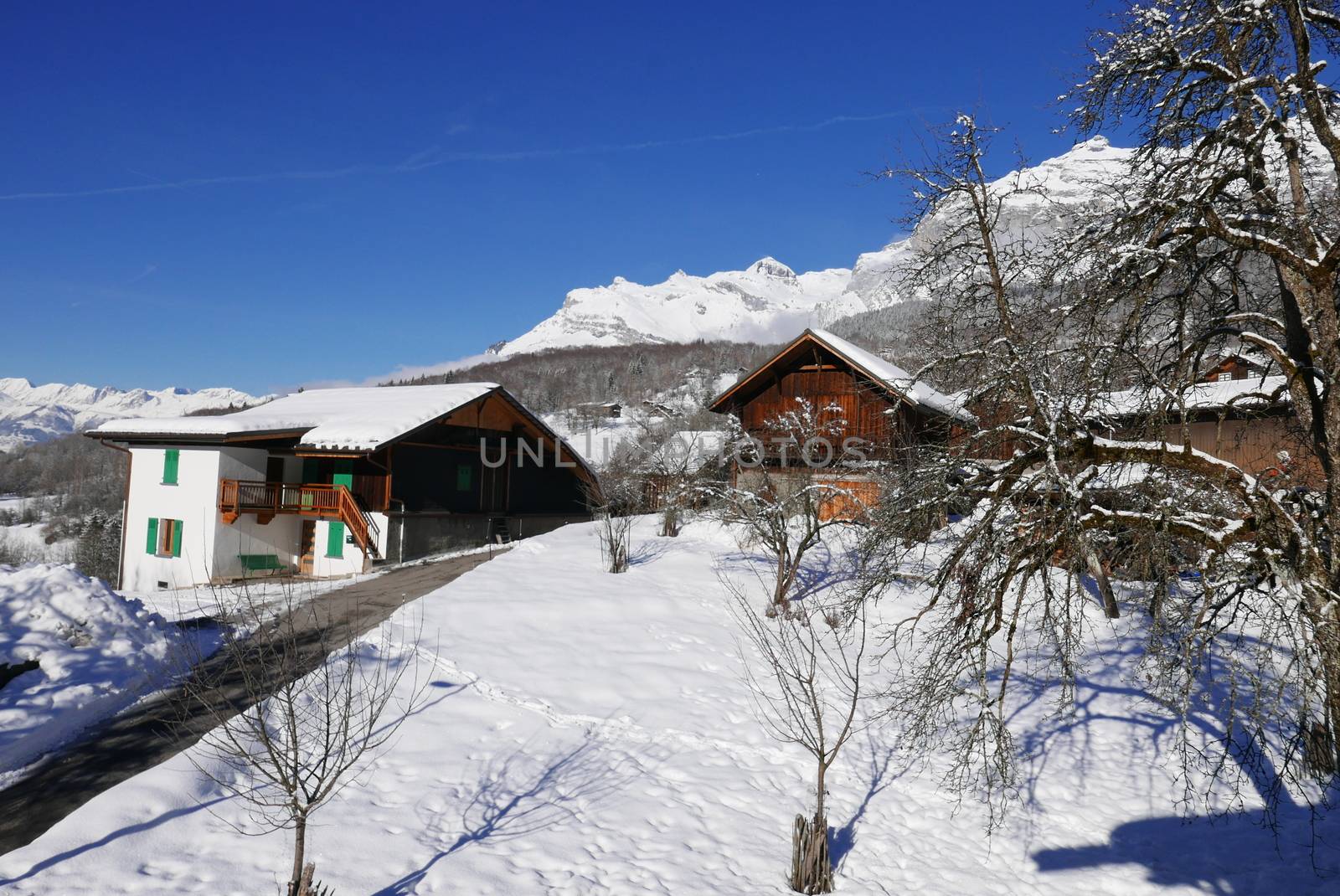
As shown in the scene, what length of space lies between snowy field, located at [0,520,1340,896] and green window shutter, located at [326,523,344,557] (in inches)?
379

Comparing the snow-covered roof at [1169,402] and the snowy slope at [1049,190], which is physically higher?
the snowy slope at [1049,190]

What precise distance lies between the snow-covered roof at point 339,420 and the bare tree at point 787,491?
9845 millimetres

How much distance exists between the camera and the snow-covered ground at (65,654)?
8.81 metres

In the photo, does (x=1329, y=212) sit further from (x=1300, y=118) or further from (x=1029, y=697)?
(x=1029, y=697)

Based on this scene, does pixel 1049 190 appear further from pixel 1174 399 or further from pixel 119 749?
pixel 119 749

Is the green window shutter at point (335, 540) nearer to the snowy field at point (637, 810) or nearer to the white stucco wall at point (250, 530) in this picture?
the white stucco wall at point (250, 530)

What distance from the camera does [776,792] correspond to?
10125 millimetres

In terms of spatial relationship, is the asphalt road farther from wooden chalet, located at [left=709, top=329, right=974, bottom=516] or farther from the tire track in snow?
wooden chalet, located at [left=709, top=329, right=974, bottom=516]

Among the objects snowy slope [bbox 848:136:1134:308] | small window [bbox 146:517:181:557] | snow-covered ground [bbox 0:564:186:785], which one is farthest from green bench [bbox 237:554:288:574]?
snowy slope [bbox 848:136:1134:308]

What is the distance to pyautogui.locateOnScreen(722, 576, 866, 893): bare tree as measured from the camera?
310 inches

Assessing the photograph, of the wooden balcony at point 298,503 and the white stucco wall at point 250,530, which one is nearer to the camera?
the wooden balcony at point 298,503

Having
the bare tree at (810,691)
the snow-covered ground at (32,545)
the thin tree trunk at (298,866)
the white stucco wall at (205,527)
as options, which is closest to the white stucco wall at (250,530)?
the white stucco wall at (205,527)

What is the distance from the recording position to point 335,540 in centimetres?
2322

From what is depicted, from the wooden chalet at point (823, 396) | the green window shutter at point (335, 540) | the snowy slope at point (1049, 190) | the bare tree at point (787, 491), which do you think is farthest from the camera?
the wooden chalet at point (823, 396)
